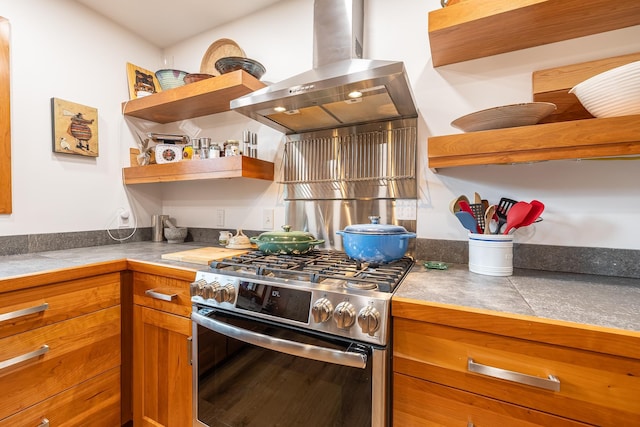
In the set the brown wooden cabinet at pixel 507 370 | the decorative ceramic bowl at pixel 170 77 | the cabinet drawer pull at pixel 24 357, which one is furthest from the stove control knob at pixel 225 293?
the decorative ceramic bowl at pixel 170 77

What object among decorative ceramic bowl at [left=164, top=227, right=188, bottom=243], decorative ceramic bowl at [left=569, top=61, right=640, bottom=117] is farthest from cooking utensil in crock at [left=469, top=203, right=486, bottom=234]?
decorative ceramic bowl at [left=164, top=227, right=188, bottom=243]

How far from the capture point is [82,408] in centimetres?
116

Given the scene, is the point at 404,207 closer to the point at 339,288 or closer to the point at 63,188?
the point at 339,288

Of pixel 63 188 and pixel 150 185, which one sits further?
pixel 150 185

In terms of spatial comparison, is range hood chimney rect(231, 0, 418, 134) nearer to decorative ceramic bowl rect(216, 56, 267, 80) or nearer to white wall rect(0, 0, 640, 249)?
white wall rect(0, 0, 640, 249)

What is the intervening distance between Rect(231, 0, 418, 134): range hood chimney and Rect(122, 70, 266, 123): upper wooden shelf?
261mm

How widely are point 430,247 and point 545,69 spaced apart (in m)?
0.88

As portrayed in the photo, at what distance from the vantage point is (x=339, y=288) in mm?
842

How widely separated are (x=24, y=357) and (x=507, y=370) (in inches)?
60.3

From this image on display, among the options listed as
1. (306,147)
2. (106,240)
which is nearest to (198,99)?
(306,147)

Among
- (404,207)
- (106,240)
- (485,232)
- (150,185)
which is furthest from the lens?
(150,185)

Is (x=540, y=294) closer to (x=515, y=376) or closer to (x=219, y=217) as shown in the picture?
(x=515, y=376)

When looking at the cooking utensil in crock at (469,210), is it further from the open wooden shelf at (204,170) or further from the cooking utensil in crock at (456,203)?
the open wooden shelf at (204,170)

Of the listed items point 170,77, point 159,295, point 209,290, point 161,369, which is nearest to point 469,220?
point 209,290
